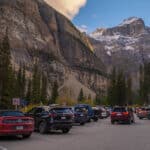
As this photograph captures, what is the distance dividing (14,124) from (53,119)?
4990 mm

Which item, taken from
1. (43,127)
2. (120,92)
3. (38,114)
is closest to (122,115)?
(38,114)

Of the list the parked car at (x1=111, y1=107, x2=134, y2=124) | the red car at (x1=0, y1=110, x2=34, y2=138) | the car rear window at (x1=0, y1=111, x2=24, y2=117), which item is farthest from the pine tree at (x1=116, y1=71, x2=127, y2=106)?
the red car at (x1=0, y1=110, x2=34, y2=138)

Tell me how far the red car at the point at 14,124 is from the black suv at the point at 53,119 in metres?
4.00

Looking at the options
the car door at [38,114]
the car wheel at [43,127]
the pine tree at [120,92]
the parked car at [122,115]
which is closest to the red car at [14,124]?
the car wheel at [43,127]

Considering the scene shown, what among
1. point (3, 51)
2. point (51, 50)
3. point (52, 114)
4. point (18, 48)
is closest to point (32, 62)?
point (18, 48)

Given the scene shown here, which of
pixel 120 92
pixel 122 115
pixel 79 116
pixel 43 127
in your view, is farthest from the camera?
pixel 120 92

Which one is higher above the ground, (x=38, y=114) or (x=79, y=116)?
(x=38, y=114)

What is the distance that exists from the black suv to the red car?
400 centimetres

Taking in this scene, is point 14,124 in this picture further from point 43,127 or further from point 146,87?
point 146,87

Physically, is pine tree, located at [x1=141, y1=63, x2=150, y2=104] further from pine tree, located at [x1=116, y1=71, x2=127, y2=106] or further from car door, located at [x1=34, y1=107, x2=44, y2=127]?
car door, located at [x1=34, y1=107, x2=44, y2=127]

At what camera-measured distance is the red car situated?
20.0 meters

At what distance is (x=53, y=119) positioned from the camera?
24.9 meters

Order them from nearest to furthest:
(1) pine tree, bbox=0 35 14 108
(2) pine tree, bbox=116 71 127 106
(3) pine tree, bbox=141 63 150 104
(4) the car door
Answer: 1. (4) the car door
2. (1) pine tree, bbox=0 35 14 108
3. (2) pine tree, bbox=116 71 127 106
4. (3) pine tree, bbox=141 63 150 104

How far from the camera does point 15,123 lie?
20234 millimetres
